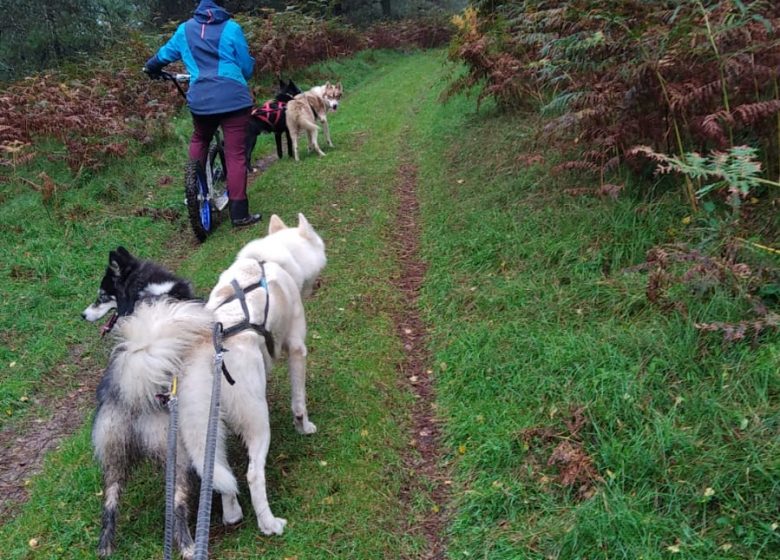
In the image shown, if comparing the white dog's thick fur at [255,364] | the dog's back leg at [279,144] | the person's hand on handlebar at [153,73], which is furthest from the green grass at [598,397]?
the dog's back leg at [279,144]

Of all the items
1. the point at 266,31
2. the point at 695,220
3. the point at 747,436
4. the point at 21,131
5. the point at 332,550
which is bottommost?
the point at 332,550

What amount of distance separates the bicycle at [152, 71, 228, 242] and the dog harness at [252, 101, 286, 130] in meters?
1.57

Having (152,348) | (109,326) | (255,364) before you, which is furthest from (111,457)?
(109,326)

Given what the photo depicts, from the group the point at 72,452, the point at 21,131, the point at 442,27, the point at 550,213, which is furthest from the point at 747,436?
the point at 442,27

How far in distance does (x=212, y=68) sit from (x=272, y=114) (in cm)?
299

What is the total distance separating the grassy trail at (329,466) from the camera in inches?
116

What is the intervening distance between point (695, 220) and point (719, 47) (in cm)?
130

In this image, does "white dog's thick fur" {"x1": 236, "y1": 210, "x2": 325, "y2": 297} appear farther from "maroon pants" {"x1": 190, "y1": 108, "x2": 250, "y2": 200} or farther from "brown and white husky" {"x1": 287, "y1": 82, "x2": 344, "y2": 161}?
"brown and white husky" {"x1": 287, "y1": 82, "x2": 344, "y2": 161}

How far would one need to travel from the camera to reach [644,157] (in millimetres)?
5074

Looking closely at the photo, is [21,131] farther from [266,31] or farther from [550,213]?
[266,31]

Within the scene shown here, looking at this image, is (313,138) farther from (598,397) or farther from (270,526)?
(270,526)

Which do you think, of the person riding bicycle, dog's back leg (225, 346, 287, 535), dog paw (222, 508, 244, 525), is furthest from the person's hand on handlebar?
dog paw (222, 508, 244, 525)

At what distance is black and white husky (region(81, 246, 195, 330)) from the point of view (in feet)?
13.4

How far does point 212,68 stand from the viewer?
21.8 feet
